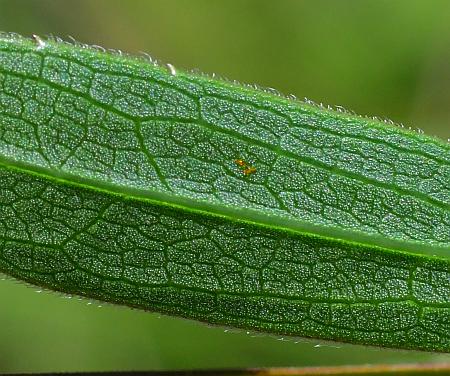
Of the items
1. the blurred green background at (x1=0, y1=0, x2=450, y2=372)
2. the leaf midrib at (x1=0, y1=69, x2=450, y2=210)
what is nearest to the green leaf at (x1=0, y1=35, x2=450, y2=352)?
the leaf midrib at (x1=0, y1=69, x2=450, y2=210)

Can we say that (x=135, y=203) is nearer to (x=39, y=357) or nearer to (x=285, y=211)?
(x=285, y=211)

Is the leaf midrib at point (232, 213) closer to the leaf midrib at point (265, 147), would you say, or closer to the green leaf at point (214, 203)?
the green leaf at point (214, 203)

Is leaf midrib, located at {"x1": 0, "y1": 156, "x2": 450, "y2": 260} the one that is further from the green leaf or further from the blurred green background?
the blurred green background

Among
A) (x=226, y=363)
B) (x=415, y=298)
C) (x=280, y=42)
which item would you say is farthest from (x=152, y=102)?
(x=280, y=42)

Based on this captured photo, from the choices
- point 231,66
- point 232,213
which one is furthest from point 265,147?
point 231,66

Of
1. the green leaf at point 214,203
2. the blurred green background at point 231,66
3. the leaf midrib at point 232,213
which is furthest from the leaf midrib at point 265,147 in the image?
the blurred green background at point 231,66

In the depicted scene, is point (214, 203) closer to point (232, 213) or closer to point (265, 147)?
point (232, 213)
